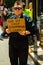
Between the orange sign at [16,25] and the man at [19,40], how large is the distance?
6cm

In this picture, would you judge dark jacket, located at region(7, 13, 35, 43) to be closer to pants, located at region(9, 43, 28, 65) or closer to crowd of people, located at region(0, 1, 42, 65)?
crowd of people, located at region(0, 1, 42, 65)

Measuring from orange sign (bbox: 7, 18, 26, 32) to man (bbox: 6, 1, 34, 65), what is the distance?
58mm

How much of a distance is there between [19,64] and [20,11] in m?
1.01

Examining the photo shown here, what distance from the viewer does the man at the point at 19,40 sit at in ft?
16.7

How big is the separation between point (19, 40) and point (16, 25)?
299 millimetres

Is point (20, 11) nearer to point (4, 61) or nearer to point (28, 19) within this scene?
point (28, 19)

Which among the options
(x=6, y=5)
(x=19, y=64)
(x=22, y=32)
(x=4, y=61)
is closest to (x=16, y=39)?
(x=22, y=32)

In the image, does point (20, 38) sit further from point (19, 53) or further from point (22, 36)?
point (19, 53)

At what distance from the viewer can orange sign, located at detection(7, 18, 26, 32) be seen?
16.8ft

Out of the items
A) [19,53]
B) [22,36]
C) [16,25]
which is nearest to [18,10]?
[16,25]

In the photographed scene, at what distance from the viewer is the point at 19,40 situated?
5.13m

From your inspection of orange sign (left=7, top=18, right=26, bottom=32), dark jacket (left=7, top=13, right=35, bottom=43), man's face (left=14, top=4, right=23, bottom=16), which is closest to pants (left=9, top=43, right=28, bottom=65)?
dark jacket (left=7, top=13, right=35, bottom=43)

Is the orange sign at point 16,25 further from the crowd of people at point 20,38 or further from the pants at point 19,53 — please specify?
the pants at point 19,53

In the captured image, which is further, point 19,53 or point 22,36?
point 19,53
